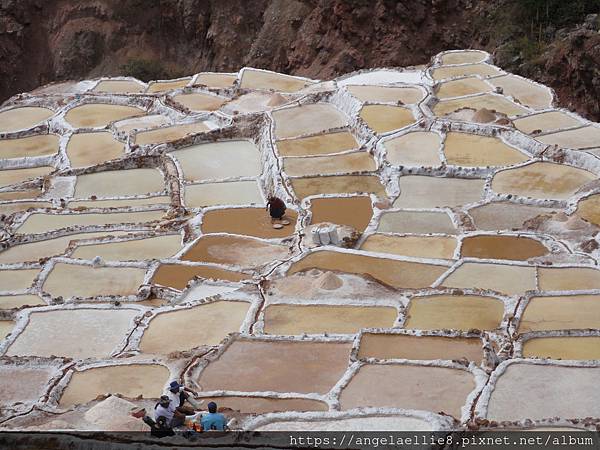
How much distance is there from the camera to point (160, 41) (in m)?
40.3

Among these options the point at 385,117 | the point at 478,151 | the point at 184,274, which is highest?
the point at 385,117

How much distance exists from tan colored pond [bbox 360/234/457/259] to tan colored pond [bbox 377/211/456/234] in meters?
0.53

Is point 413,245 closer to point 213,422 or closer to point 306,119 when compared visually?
point 306,119

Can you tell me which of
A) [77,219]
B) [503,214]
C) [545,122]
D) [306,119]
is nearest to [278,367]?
[503,214]

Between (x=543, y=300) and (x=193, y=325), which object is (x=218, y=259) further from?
(x=543, y=300)

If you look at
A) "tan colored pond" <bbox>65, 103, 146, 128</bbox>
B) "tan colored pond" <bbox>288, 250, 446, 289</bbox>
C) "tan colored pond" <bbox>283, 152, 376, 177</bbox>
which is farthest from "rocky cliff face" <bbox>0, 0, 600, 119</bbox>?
"tan colored pond" <bbox>288, 250, 446, 289</bbox>

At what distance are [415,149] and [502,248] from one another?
5.29 meters

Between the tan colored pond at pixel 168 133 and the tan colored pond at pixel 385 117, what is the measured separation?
4534 millimetres

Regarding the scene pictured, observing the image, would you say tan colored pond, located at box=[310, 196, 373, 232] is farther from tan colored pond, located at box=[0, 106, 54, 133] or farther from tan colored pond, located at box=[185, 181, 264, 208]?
tan colored pond, located at box=[0, 106, 54, 133]

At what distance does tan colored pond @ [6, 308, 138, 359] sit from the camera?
15125mm

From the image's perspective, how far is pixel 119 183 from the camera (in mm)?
23297

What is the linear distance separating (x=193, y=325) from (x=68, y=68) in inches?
1094

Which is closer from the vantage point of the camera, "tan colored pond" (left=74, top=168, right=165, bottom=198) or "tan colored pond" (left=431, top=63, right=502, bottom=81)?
"tan colored pond" (left=74, top=168, right=165, bottom=198)

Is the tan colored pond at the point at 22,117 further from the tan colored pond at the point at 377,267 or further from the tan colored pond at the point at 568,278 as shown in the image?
the tan colored pond at the point at 568,278
